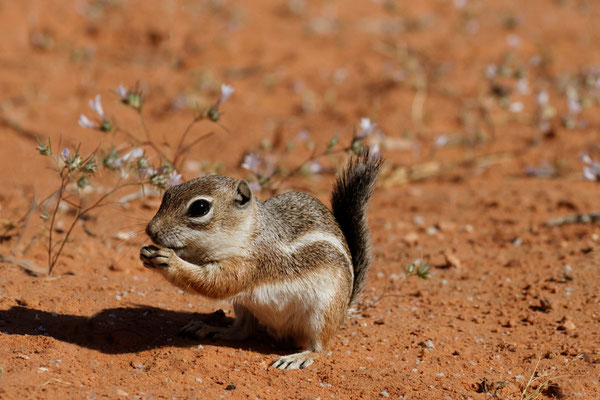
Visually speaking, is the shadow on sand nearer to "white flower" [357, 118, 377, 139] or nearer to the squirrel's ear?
the squirrel's ear

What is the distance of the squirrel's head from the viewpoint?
3.90 m

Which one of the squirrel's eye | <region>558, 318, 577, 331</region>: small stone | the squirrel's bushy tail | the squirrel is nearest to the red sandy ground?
<region>558, 318, 577, 331</region>: small stone

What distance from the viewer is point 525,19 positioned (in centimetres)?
1234

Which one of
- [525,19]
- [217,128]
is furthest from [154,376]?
[525,19]

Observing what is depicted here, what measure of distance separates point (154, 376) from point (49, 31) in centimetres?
866

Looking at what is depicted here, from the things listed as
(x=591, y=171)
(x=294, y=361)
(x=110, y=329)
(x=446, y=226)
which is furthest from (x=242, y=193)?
(x=591, y=171)

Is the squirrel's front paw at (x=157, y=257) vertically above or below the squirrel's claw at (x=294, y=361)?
above

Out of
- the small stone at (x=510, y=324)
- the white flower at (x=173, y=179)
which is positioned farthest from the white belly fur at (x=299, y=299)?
the small stone at (x=510, y=324)

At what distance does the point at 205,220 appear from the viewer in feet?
13.0

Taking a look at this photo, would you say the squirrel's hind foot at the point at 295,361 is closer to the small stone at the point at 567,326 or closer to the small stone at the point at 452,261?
the small stone at the point at 567,326

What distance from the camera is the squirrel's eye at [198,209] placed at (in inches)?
155

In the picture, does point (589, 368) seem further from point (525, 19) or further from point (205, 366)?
point (525, 19)

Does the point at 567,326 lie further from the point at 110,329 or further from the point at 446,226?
the point at 110,329

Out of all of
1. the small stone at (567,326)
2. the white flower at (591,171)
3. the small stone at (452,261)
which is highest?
the white flower at (591,171)
